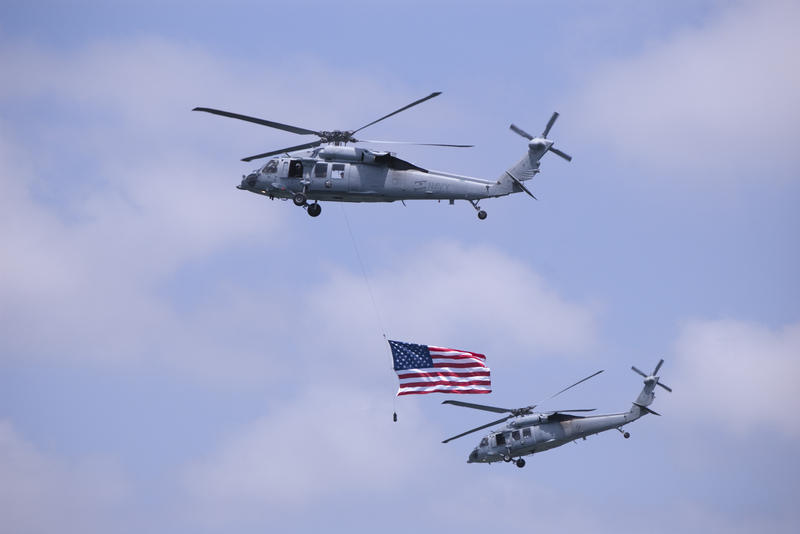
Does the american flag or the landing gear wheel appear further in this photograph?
the landing gear wheel

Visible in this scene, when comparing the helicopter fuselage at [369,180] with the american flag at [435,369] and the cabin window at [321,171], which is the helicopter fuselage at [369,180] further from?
the american flag at [435,369]

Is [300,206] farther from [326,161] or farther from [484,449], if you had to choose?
[484,449]

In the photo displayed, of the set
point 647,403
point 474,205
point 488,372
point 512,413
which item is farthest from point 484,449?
point 474,205

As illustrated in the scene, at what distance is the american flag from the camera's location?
6147 centimetres

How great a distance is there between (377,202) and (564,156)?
9.71 metres

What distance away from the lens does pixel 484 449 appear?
79.6 m

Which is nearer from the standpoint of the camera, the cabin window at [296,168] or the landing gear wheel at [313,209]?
the cabin window at [296,168]

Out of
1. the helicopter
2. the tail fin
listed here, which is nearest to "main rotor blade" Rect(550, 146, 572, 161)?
the helicopter

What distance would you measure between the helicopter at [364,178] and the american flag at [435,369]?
7.49 metres

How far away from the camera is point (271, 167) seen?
61781mm

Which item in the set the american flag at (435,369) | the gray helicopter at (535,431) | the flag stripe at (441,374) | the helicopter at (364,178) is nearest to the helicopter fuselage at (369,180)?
the helicopter at (364,178)

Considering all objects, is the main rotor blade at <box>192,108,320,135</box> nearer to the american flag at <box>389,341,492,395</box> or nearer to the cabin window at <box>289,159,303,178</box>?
the cabin window at <box>289,159,303,178</box>

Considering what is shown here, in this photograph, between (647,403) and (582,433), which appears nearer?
(582,433)

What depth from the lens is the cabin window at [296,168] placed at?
200 ft
